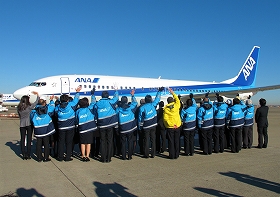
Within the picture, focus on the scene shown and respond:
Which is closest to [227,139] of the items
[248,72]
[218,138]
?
[218,138]

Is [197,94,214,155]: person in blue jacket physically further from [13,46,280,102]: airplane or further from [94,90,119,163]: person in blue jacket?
[13,46,280,102]: airplane

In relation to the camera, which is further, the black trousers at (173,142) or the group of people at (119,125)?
the black trousers at (173,142)

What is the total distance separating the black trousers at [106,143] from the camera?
23.7ft

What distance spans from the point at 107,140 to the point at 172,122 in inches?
75.7

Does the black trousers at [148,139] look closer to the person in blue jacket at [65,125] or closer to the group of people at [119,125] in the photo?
the group of people at [119,125]

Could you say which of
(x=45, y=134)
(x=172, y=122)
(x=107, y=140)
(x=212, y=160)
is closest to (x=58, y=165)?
(x=45, y=134)

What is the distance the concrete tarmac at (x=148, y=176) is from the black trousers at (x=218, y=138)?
0.44 m

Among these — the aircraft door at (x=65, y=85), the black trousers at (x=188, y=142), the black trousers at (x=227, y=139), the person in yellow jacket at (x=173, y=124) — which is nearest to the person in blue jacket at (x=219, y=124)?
the black trousers at (x=227, y=139)

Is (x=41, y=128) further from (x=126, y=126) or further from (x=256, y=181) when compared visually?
(x=256, y=181)

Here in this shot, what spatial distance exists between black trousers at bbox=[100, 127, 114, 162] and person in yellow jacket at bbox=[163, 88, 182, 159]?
1641mm

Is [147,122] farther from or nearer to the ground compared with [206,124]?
farther from the ground

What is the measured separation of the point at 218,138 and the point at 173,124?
6.30 feet

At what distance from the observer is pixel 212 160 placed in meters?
7.42

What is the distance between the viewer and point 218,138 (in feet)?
28.1
